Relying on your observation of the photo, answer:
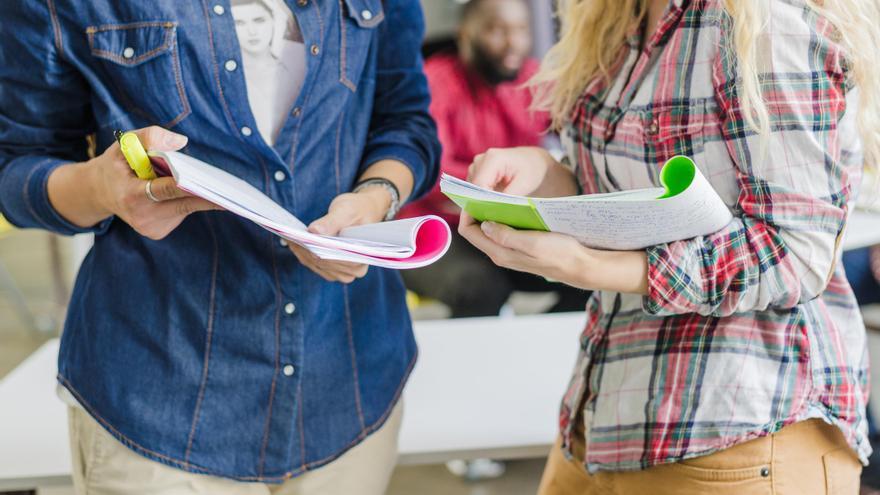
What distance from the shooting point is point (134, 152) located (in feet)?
2.90

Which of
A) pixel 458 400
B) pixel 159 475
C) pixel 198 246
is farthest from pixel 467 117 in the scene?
pixel 159 475

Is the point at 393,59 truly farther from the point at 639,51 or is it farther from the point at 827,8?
the point at 827,8

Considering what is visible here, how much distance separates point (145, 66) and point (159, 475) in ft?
1.74

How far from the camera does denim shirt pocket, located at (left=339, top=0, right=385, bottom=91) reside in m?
1.14

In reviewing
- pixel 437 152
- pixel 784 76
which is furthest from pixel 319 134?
pixel 784 76

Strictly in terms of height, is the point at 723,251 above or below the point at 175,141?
below

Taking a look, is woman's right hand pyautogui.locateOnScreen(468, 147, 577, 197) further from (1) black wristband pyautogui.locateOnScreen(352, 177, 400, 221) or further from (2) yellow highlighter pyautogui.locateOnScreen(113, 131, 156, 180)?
(2) yellow highlighter pyautogui.locateOnScreen(113, 131, 156, 180)

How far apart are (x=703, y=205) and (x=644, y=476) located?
42cm

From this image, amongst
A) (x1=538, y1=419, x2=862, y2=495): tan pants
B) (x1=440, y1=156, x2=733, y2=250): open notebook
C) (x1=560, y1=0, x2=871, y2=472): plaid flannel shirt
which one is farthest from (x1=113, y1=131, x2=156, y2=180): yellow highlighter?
(x1=538, y1=419, x2=862, y2=495): tan pants

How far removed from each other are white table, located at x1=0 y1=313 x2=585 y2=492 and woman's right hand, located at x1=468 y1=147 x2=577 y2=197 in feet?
1.82

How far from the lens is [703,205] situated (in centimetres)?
85

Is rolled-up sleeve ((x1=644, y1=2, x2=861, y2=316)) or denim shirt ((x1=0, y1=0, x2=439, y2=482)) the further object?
denim shirt ((x1=0, y1=0, x2=439, y2=482))

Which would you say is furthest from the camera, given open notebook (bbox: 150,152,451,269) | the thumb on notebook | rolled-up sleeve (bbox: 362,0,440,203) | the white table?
the white table

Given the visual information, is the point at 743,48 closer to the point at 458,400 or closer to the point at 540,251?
the point at 540,251
